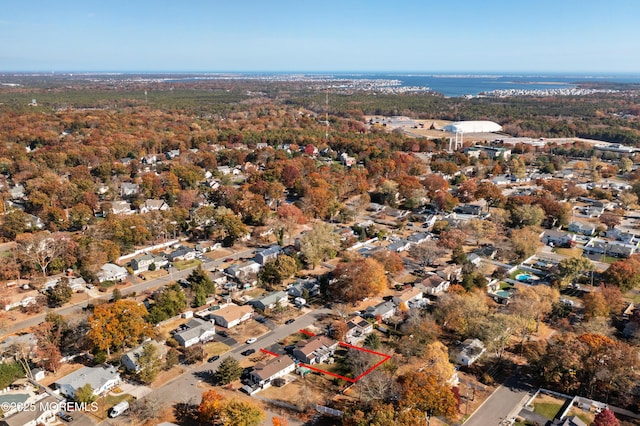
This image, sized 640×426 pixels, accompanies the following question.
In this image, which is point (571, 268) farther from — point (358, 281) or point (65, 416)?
point (65, 416)

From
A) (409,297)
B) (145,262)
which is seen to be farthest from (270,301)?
(145,262)

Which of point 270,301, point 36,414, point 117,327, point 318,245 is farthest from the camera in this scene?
point 318,245

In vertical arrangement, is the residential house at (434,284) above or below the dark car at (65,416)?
above

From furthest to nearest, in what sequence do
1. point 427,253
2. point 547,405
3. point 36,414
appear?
point 427,253
point 547,405
point 36,414

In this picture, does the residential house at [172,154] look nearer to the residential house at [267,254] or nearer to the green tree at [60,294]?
Answer: the residential house at [267,254]

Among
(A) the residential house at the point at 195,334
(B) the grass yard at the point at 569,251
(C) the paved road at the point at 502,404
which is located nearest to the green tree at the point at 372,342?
(C) the paved road at the point at 502,404

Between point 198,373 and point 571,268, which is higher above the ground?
point 571,268
